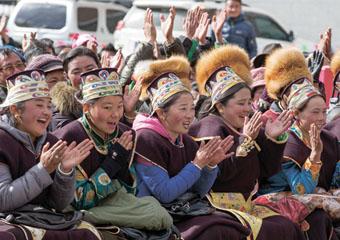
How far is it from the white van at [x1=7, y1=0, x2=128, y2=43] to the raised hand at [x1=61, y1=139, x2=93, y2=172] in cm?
1496

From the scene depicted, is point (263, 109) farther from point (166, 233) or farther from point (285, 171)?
point (166, 233)

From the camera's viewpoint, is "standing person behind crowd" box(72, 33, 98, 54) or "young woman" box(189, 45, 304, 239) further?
"standing person behind crowd" box(72, 33, 98, 54)

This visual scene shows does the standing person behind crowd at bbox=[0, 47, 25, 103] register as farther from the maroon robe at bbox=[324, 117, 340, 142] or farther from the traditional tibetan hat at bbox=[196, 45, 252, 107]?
the maroon robe at bbox=[324, 117, 340, 142]

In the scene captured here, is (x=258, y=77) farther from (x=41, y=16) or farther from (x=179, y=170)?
(x=41, y=16)

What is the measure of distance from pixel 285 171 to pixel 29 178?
2587mm

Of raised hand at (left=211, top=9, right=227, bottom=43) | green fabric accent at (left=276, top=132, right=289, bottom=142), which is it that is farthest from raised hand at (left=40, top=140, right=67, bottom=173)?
raised hand at (left=211, top=9, right=227, bottom=43)

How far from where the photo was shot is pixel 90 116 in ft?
21.1

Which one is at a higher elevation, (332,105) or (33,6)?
(332,105)

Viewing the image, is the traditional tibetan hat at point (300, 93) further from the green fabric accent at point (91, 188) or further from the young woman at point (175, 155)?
the green fabric accent at point (91, 188)

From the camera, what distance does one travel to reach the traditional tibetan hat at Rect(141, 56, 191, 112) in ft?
22.6

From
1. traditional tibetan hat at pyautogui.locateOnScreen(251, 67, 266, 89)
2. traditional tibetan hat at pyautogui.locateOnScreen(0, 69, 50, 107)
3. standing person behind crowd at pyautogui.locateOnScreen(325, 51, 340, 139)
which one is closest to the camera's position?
traditional tibetan hat at pyautogui.locateOnScreen(0, 69, 50, 107)

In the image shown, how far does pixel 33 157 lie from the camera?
235 inches

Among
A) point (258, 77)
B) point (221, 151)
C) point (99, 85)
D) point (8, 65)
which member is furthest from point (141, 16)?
point (99, 85)

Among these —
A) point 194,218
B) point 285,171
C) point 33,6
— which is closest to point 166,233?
point 194,218
